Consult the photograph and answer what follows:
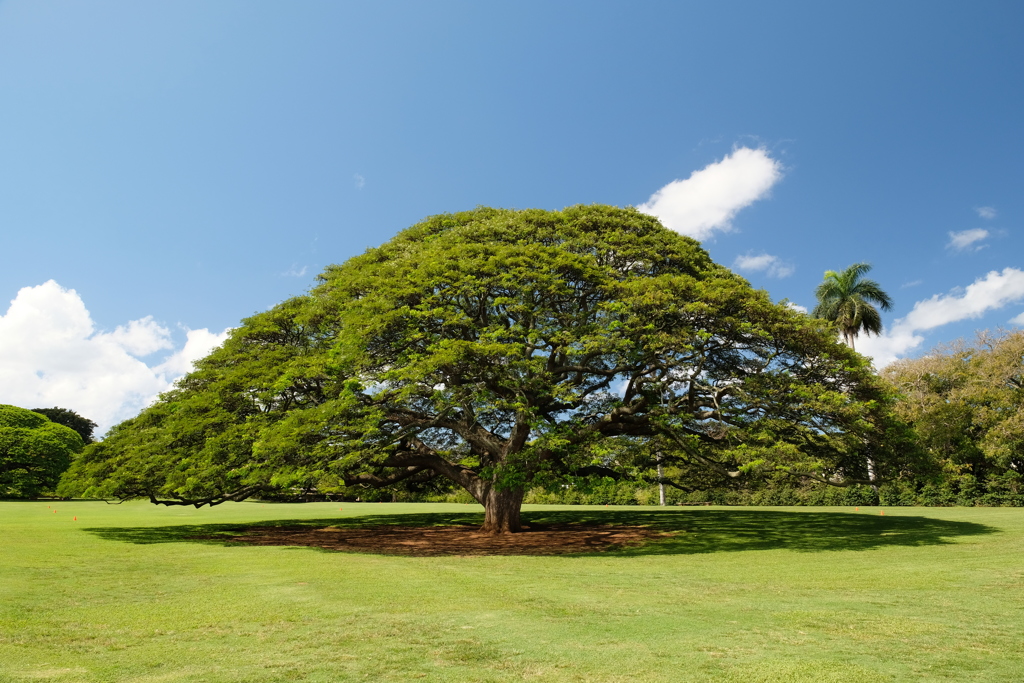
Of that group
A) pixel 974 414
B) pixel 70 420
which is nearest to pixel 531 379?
pixel 974 414

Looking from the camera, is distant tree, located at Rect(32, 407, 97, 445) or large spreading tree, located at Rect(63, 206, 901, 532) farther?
distant tree, located at Rect(32, 407, 97, 445)

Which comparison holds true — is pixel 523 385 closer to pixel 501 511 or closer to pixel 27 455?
pixel 501 511

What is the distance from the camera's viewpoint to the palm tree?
5091 centimetres

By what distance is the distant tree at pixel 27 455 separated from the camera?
2281 inches

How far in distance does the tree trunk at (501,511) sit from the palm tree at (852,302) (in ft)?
125

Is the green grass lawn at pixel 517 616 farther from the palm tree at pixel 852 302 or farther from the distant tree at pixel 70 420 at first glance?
the distant tree at pixel 70 420

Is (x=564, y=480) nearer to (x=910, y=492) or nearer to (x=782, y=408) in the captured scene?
(x=782, y=408)

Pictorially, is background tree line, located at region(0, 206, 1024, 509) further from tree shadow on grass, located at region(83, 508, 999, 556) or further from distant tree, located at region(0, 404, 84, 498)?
distant tree, located at region(0, 404, 84, 498)

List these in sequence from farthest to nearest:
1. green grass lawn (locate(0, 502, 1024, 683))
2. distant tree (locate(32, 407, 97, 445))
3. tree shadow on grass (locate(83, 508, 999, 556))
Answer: distant tree (locate(32, 407, 97, 445)) → tree shadow on grass (locate(83, 508, 999, 556)) → green grass lawn (locate(0, 502, 1024, 683))

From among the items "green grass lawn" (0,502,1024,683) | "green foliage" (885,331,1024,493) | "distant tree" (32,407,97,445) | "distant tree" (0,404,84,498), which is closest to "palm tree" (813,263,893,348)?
"green foliage" (885,331,1024,493)

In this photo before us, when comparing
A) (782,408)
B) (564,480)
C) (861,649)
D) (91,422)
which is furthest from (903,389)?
(91,422)

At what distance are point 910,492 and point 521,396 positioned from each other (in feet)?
123

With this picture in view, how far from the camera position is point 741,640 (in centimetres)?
712

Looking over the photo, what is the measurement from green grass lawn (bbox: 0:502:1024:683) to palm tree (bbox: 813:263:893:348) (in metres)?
37.1
